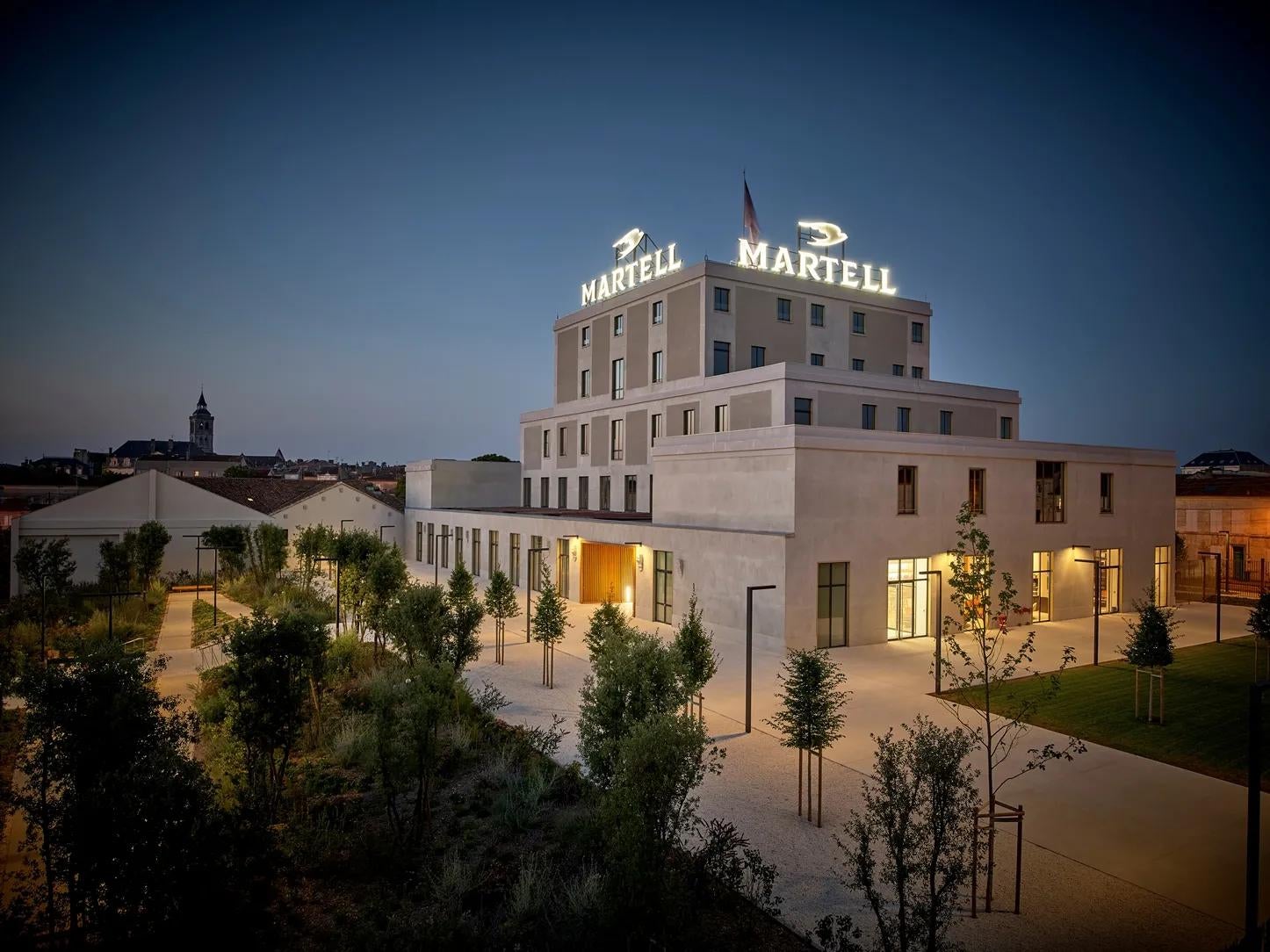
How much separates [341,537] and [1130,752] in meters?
26.8

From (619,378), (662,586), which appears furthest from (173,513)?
(662,586)

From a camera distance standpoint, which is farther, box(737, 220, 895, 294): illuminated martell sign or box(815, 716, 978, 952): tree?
box(737, 220, 895, 294): illuminated martell sign

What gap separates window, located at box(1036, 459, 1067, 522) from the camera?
29.2m

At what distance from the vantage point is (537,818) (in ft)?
37.2

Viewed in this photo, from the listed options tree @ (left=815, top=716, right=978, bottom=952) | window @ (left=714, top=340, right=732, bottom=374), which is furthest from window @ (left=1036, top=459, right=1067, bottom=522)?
tree @ (left=815, top=716, right=978, bottom=952)

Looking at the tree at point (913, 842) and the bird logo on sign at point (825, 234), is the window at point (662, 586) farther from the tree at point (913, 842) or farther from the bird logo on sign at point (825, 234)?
the bird logo on sign at point (825, 234)

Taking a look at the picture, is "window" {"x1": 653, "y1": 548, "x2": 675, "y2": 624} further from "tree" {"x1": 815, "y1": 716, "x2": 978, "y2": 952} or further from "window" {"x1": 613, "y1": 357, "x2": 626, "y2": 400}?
"tree" {"x1": 815, "y1": 716, "x2": 978, "y2": 952}

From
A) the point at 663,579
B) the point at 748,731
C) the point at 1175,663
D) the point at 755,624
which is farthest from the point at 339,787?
the point at 1175,663

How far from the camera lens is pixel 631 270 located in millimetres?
45938

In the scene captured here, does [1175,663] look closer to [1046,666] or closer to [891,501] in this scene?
[1046,666]

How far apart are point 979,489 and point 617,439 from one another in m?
22.5

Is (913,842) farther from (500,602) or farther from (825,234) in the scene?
(825,234)

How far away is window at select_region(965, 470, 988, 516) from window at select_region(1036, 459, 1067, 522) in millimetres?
3202

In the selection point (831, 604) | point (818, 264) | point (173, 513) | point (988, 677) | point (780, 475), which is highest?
point (818, 264)
